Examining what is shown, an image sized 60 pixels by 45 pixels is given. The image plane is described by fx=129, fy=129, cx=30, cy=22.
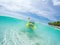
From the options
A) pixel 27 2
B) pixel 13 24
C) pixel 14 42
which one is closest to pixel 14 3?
pixel 27 2

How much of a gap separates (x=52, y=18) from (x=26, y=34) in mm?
449

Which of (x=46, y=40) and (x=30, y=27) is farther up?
(x=30, y=27)

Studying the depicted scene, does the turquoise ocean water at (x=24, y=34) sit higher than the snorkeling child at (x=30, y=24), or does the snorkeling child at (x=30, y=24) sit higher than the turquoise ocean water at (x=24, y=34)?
the snorkeling child at (x=30, y=24)

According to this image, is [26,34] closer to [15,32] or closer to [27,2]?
[15,32]

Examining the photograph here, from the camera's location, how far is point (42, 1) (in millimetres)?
1902

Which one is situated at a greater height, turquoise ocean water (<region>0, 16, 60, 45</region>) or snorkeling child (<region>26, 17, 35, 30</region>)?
snorkeling child (<region>26, 17, 35, 30</region>)

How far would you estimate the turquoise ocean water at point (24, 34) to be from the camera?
1.77 metres

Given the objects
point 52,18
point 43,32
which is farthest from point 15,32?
point 52,18

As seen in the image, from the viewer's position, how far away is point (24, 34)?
71.6 inches

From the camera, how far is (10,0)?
72.6 inches

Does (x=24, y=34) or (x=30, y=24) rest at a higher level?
(x=30, y=24)

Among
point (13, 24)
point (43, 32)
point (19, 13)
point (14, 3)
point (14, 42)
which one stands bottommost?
point (14, 42)

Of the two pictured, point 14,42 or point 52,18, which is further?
point 52,18

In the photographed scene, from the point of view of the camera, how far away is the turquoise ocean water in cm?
177
